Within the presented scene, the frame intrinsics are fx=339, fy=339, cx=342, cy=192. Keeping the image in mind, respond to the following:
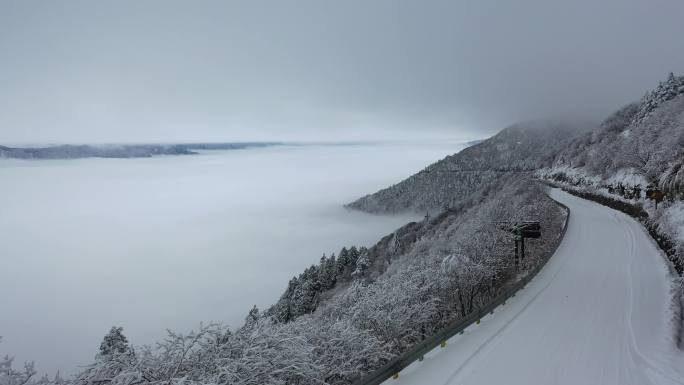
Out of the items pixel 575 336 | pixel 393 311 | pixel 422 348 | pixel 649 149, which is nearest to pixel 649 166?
pixel 649 149

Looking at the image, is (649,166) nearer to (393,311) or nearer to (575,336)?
(575,336)

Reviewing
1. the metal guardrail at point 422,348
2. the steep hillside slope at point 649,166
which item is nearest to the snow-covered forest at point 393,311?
the steep hillside slope at point 649,166

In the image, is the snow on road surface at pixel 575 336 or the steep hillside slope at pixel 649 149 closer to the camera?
the snow on road surface at pixel 575 336

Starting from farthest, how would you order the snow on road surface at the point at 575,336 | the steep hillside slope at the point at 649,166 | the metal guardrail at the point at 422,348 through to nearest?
the steep hillside slope at the point at 649,166 < the snow on road surface at the point at 575,336 < the metal guardrail at the point at 422,348

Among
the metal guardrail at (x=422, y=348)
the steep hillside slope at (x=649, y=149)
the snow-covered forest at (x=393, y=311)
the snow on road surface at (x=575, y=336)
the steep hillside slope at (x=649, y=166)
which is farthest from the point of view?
the steep hillside slope at (x=649, y=149)

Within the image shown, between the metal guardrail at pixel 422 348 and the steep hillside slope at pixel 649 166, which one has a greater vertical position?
the steep hillside slope at pixel 649 166

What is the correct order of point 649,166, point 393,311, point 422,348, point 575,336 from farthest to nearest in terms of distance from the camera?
1. point 649,166
2. point 393,311
3. point 575,336
4. point 422,348

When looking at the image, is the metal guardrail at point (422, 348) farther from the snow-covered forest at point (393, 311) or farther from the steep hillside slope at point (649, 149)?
the steep hillside slope at point (649, 149)

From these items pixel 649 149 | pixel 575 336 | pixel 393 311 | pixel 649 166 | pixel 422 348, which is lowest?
pixel 393 311

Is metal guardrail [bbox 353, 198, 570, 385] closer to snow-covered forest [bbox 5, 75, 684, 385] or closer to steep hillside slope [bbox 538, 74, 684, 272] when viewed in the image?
snow-covered forest [bbox 5, 75, 684, 385]
